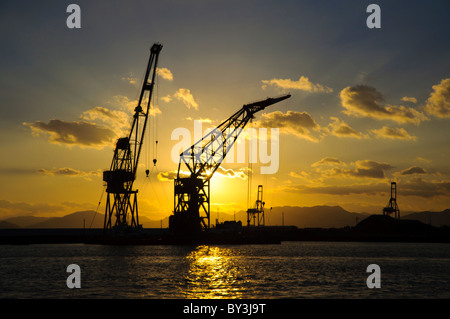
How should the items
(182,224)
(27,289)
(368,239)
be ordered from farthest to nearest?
(368,239) < (182,224) < (27,289)

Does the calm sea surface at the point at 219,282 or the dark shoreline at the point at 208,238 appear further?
the dark shoreline at the point at 208,238

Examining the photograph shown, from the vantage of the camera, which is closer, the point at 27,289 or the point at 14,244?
the point at 27,289

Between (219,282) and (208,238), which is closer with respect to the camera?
(219,282)

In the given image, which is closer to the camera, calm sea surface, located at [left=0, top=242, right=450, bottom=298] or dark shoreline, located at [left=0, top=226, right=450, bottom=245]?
calm sea surface, located at [left=0, top=242, right=450, bottom=298]

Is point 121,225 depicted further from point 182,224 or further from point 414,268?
point 414,268

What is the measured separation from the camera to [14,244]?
140625mm
